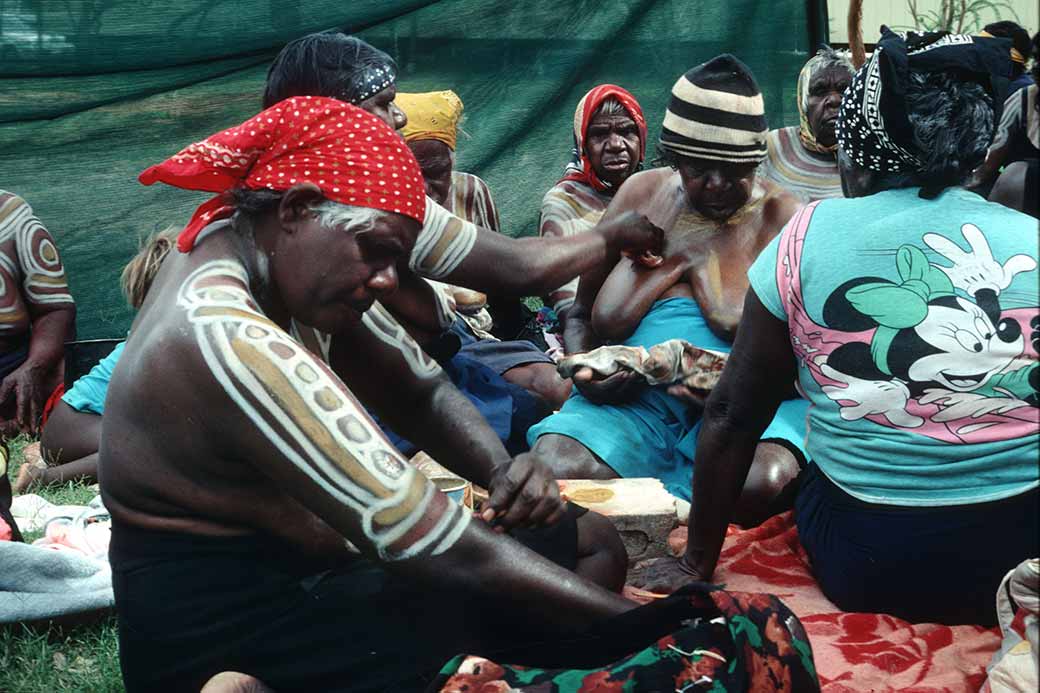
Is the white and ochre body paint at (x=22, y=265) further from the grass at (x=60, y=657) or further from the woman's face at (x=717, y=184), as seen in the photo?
the woman's face at (x=717, y=184)

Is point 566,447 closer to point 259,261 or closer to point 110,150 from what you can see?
point 259,261

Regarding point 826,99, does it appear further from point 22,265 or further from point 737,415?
point 22,265

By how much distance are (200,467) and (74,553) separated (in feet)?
Answer: 4.75

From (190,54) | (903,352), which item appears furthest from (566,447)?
(190,54)

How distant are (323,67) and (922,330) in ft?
5.65

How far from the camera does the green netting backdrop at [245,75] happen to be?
5.75 m

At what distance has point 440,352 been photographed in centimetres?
398

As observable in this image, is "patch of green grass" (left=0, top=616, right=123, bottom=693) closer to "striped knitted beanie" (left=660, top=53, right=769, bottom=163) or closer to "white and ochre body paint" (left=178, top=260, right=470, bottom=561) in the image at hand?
"white and ochre body paint" (left=178, top=260, right=470, bottom=561)

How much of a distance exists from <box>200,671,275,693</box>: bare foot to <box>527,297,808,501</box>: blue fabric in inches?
77.3

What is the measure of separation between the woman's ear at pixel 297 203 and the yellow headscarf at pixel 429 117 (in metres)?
2.94

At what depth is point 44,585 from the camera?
313cm

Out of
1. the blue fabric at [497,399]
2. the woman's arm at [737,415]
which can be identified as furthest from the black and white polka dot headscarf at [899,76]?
the blue fabric at [497,399]

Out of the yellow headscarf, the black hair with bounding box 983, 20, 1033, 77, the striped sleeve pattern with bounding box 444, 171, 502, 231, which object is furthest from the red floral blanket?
the black hair with bounding box 983, 20, 1033, 77

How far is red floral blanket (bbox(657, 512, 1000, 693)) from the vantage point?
2.55 meters
